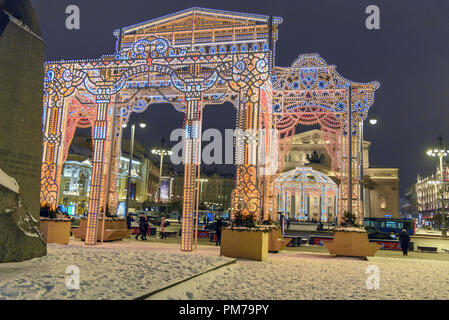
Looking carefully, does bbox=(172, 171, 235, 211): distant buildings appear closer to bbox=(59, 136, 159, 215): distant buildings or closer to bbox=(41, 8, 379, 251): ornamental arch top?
bbox=(59, 136, 159, 215): distant buildings

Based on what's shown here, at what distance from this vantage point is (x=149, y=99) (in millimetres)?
17125

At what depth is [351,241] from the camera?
14.1 m

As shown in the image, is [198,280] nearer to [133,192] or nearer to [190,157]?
[190,157]

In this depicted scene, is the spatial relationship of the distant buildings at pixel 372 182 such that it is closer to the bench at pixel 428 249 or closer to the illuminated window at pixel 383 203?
the illuminated window at pixel 383 203

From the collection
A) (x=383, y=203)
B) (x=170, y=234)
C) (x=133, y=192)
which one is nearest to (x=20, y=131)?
(x=170, y=234)

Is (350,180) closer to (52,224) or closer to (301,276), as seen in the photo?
(301,276)

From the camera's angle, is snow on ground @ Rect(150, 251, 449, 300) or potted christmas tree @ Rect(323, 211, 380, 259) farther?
potted christmas tree @ Rect(323, 211, 380, 259)

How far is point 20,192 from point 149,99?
33.1 ft

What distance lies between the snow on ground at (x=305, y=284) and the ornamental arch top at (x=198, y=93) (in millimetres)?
3017

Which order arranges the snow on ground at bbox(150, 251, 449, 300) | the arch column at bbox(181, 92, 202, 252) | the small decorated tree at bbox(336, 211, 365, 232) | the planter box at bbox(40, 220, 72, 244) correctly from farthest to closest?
the small decorated tree at bbox(336, 211, 365, 232) < the planter box at bbox(40, 220, 72, 244) < the arch column at bbox(181, 92, 202, 252) < the snow on ground at bbox(150, 251, 449, 300)

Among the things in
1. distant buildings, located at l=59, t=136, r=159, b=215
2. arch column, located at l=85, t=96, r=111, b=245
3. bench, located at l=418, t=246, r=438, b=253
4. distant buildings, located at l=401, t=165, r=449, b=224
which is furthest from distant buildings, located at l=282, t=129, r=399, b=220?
arch column, located at l=85, t=96, r=111, b=245

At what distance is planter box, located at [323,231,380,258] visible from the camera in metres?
13.8

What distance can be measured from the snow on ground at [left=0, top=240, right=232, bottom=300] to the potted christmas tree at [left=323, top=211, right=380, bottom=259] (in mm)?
6022
